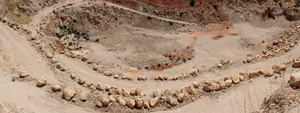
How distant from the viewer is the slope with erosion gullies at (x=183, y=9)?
34562 millimetres

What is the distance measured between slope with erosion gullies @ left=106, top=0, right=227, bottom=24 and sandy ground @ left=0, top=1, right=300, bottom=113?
369 inches

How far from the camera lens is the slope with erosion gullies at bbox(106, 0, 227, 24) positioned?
3456 cm

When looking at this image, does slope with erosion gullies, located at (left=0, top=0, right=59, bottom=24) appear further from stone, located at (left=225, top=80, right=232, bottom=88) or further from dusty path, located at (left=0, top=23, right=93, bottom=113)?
stone, located at (left=225, top=80, right=232, bottom=88)

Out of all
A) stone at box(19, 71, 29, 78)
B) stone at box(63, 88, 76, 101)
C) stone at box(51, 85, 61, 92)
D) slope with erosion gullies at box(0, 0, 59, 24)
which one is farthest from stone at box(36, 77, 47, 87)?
slope with erosion gullies at box(0, 0, 59, 24)

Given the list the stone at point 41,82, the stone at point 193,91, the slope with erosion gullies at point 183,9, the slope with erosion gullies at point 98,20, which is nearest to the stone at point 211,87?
the stone at point 193,91

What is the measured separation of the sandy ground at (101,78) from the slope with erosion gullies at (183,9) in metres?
9.36

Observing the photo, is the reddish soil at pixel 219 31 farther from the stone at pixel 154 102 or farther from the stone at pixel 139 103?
the stone at pixel 139 103

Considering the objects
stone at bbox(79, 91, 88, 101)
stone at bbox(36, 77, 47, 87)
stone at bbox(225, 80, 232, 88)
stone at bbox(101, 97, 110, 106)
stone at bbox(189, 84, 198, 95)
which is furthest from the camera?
stone at bbox(225, 80, 232, 88)

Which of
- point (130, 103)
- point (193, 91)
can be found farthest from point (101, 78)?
point (193, 91)

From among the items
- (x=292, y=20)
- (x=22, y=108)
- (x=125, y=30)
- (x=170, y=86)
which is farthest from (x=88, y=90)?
(x=292, y=20)

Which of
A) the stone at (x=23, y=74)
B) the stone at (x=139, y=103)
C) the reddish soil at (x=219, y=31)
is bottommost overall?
the stone at (x=139, y=103)

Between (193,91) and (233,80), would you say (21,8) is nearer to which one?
(193,91)

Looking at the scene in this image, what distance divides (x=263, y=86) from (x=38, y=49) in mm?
17030

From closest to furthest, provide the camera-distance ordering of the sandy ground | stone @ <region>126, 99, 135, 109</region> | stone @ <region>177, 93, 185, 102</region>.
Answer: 1. the sandy ground
2. stone @ <region>126, 99, 135, 109</region>
3. stone @ <region>177, 93, 185, 102</region>
